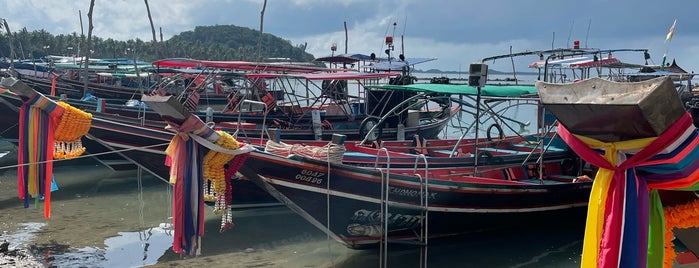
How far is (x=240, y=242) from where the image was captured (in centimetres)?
925

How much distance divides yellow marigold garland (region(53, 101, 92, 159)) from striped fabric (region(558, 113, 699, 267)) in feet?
16.9

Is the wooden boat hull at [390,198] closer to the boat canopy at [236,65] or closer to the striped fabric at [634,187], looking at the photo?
the striped fabric at [634,187]

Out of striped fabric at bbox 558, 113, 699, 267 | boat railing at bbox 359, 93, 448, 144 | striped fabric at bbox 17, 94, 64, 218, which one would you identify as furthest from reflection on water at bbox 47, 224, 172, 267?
striped fabric at bbox 558, 113, 699, 267

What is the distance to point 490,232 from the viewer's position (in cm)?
888

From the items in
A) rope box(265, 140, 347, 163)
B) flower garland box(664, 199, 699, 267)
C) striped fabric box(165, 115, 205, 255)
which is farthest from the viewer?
rope box(265, 140, 347, 163)

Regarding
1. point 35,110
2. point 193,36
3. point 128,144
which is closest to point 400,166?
point 128,144

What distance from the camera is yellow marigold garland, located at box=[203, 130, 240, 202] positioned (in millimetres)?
6246

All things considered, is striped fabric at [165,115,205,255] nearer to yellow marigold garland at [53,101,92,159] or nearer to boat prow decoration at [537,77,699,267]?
yellow marigold garland at [53,101,92,159]

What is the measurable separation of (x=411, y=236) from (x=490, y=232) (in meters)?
1.45

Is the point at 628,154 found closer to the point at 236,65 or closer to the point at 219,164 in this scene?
the point at 219,164

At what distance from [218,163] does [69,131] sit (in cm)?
172

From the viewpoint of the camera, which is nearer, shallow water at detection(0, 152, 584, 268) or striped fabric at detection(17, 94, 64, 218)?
striped fabric at detection(17, 94, 64, 218)

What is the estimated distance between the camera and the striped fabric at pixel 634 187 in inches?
131

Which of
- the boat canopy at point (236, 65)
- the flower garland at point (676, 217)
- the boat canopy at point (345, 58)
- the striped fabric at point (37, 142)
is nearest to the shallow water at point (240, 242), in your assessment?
the striped fabric at point (37, 142)
